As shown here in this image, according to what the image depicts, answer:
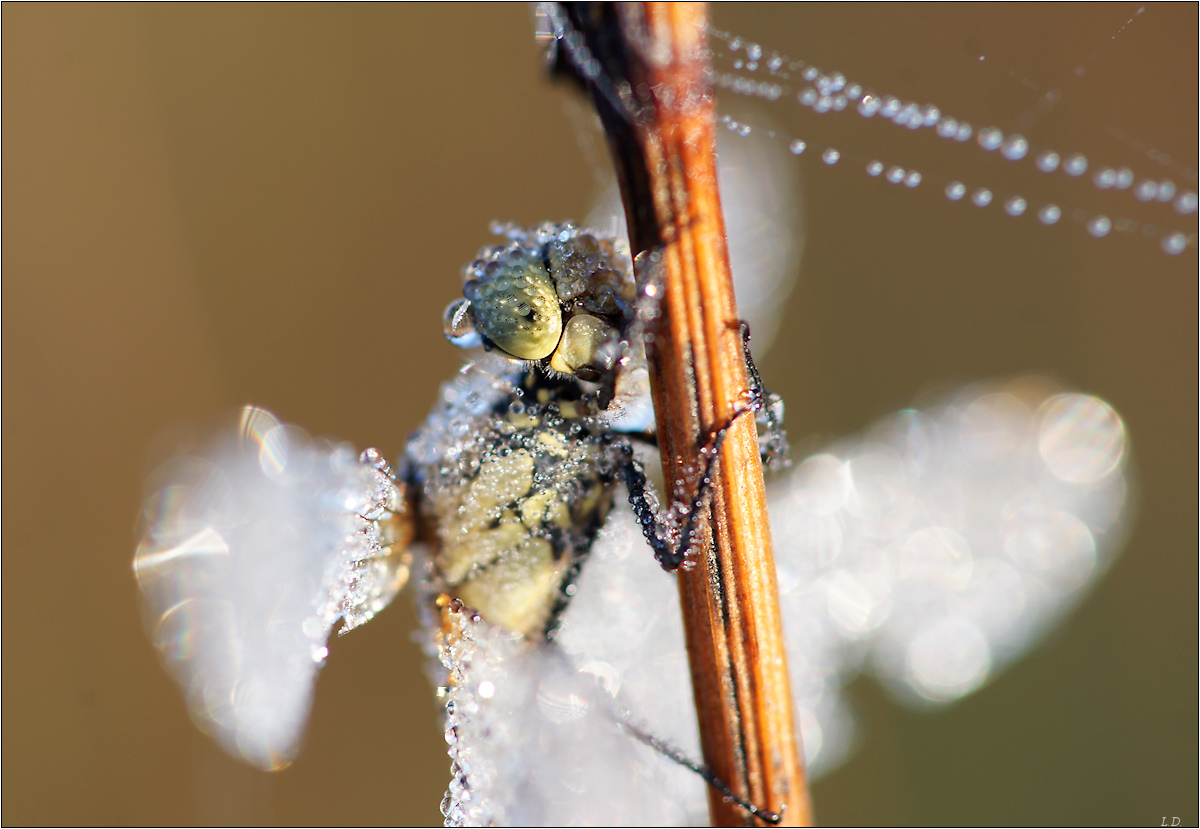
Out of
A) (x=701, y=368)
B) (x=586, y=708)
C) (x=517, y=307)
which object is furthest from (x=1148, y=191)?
(x=586, y=708)

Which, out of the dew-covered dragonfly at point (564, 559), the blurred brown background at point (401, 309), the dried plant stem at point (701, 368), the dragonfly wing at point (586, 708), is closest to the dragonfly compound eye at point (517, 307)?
the dew-covered dragonfly at point (564, 559)

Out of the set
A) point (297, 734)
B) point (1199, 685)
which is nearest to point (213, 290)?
point (297, 734)

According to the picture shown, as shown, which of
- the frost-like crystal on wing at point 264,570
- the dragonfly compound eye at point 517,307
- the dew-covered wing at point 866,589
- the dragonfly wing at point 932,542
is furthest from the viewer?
the dragonfly wing at point 932,542

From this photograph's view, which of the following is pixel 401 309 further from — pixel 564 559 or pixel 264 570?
pixel 564 559

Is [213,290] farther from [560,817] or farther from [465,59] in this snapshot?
[560,817]

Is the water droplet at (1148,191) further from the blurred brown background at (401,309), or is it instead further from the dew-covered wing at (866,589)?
the blurred brown background at (401,309)

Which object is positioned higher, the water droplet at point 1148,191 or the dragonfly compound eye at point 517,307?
the water droplet at point 1148,191
